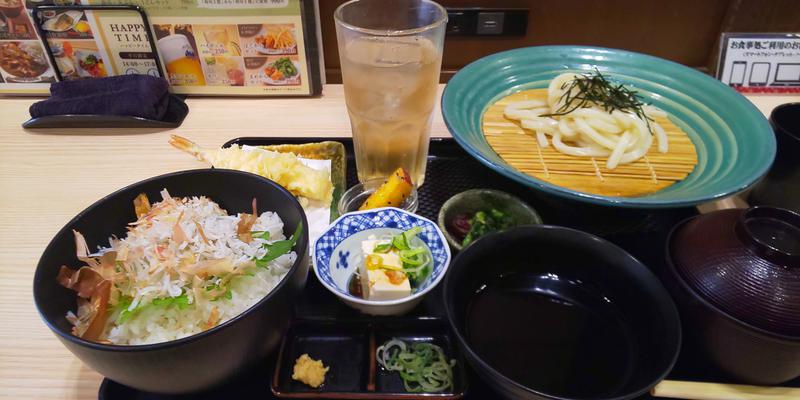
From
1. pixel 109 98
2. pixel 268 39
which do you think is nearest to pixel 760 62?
pixel 268 39

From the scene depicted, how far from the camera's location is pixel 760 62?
5.61ft

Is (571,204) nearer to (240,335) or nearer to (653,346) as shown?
(653,346)

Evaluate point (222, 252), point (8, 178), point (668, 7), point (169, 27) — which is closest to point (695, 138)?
point (668, 7)

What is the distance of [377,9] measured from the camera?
1312mm

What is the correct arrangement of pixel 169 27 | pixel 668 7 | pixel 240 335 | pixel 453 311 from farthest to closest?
pixel 668 7 → pixel 169 27 → pixel 453 311 → pixel 240 335

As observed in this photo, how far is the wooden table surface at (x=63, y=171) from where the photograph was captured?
92 cm

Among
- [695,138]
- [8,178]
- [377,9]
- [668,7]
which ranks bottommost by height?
[8,178]

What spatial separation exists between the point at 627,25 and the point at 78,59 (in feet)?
7.00

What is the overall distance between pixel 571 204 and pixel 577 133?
25 cm

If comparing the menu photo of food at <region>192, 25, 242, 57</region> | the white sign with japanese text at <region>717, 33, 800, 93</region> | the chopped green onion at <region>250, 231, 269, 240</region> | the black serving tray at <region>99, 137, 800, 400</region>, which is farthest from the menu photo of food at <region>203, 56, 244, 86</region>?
the white sign with japanese text at <region>717, 33, 800, 93</region>

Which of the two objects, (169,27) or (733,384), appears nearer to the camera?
(733,384)

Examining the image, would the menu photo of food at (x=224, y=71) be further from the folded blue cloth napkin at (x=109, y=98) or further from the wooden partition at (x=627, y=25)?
the wooden partition at (x=627, y=25)

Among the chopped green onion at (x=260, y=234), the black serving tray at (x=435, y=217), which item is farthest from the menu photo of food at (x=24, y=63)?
the chopped green onion at (x=260, y=234)

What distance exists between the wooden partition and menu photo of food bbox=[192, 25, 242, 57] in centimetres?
43
